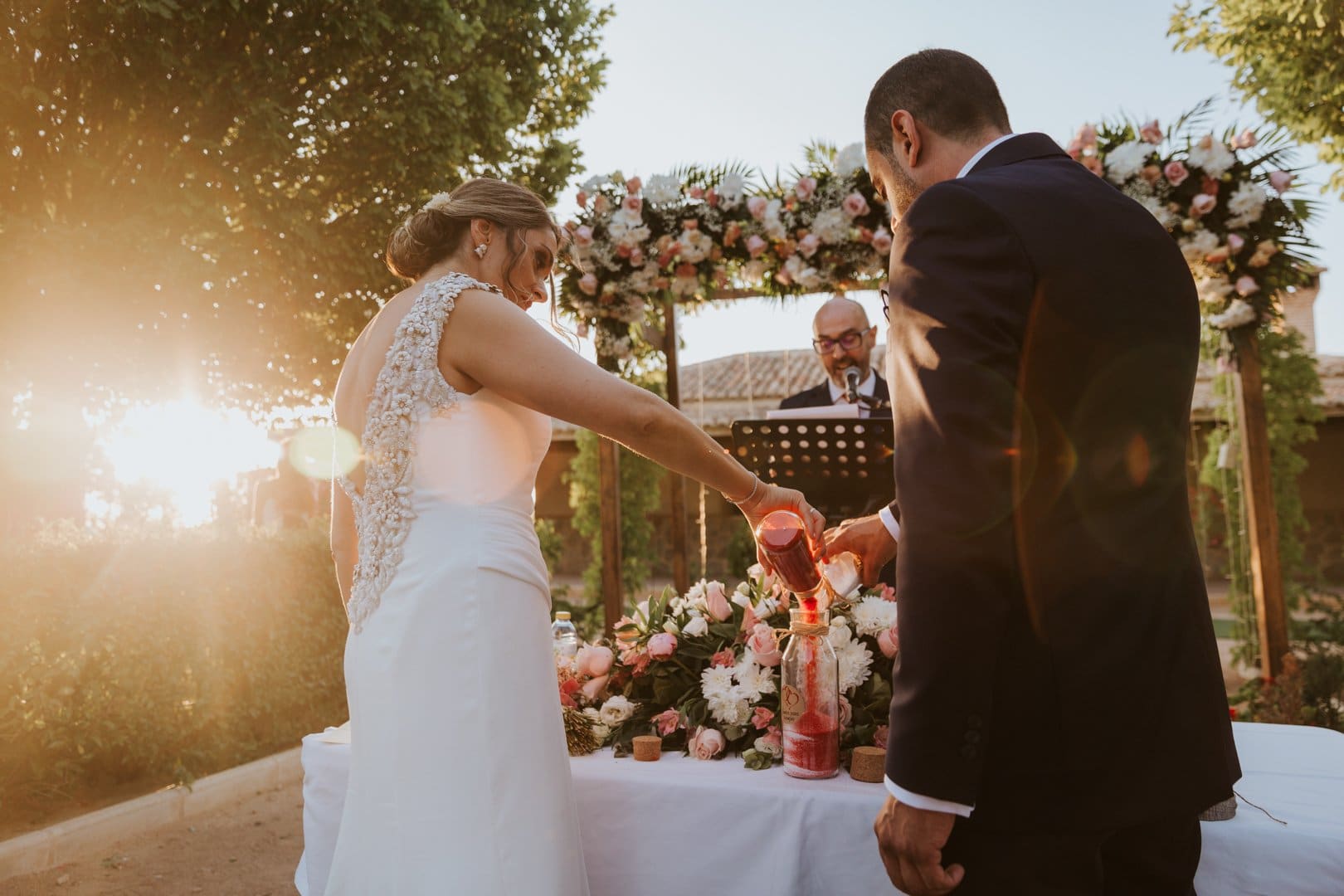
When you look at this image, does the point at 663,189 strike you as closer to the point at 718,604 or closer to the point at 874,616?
the point at 718,604

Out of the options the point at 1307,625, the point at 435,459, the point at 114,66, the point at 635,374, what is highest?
the point at 114,66

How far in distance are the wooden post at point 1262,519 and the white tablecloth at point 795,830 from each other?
453cm

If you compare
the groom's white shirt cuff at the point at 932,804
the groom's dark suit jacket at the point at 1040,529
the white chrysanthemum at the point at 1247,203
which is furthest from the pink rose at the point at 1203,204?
the groom's white shirt cuff at the point at 932,804

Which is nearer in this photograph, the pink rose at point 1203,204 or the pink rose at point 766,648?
the pink rose at point 766,648

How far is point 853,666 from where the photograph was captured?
85.9 inches

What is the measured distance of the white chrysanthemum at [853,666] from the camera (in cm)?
218

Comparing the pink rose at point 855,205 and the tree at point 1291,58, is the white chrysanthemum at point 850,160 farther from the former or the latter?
the tree at point 1291,58

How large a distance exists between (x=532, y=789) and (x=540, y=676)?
9.0 inches

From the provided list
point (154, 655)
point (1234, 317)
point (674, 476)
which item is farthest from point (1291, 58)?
point (154, 655)

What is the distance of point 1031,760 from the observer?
4.48 ft

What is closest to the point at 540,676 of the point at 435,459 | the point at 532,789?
the point at 532,789

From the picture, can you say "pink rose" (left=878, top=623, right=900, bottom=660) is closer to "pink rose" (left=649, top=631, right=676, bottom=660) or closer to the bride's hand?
the bride's hand

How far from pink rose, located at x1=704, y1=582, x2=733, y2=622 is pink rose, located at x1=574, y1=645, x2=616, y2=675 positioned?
0.33 m

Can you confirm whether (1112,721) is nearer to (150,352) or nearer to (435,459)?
Result: (435,459)
